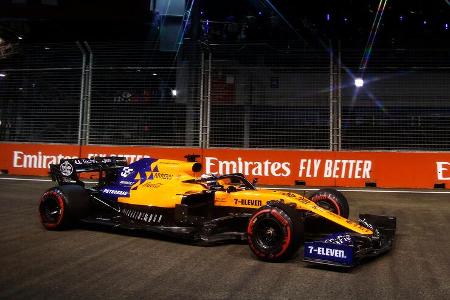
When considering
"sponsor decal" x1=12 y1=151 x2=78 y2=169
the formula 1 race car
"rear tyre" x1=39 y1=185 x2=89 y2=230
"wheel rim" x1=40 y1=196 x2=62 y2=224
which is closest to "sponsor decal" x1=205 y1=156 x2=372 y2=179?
"sponsor decal" x1=12 y1=151 x2=78 y2=169

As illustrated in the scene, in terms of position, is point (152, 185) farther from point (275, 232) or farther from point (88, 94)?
point (88, 94)

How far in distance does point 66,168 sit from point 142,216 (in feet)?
4.95

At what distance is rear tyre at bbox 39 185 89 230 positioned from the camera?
6238 millimetres

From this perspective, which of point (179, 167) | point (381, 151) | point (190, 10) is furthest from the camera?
point (190, 10)

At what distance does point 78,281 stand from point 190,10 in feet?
40.5

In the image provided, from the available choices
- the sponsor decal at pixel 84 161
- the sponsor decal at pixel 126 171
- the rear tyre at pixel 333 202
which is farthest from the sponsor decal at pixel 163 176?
the rear tyre at pixel 333 202

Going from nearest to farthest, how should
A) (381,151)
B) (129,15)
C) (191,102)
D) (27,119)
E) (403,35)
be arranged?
1. (381,151)
2. (191,102)
3. (27,119)
4. (403,35)
5. (129,15)

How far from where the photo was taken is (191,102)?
12172mm

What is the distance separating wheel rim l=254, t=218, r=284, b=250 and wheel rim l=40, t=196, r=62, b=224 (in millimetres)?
2795

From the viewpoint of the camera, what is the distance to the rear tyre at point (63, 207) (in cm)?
624

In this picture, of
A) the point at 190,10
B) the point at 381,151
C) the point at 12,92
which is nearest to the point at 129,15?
the point at 190,10

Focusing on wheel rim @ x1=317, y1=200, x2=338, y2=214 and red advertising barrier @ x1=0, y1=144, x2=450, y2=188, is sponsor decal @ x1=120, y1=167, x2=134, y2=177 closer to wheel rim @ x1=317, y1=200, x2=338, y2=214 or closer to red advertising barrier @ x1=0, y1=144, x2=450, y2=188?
wheel rim @ x1=317, y1=200, x2=338, y2=214

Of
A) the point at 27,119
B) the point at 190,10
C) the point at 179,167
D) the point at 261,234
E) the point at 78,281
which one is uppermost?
the point at 190,10

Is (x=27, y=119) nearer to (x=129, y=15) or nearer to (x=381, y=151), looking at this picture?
(x=129, y=15)
